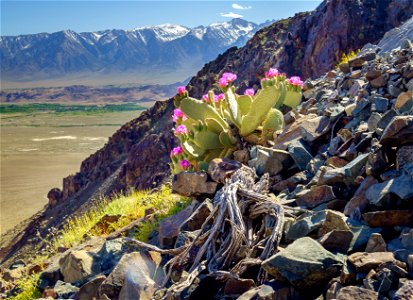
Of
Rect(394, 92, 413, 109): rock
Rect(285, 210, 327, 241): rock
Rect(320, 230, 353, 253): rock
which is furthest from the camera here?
Rect(394, 92, 413, 109): rock

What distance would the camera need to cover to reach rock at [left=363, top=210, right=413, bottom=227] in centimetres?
273

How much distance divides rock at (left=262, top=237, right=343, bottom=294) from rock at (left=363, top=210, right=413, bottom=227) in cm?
43

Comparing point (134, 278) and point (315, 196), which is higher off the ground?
point (315, 196)

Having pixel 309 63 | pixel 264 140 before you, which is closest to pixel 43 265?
pixel 264 140

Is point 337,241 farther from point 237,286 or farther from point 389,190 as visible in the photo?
point 237,286

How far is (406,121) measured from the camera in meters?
3.10

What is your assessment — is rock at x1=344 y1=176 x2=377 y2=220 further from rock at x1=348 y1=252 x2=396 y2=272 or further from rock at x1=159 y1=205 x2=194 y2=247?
rock at x1=159 y1=205 x2=194 y2=247

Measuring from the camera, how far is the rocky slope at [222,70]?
2488 cm

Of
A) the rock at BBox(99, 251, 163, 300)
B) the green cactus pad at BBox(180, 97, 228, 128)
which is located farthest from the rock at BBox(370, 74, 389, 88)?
the rock at BBox(99, 251, 163, 300)

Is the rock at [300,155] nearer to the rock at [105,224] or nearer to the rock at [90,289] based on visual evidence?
the rock at [90,289]

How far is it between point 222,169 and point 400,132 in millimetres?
2193

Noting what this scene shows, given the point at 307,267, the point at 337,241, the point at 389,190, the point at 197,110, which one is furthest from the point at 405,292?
the point at 197,110

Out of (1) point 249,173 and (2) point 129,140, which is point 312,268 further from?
(2) point 129,140

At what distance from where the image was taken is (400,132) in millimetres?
3113
